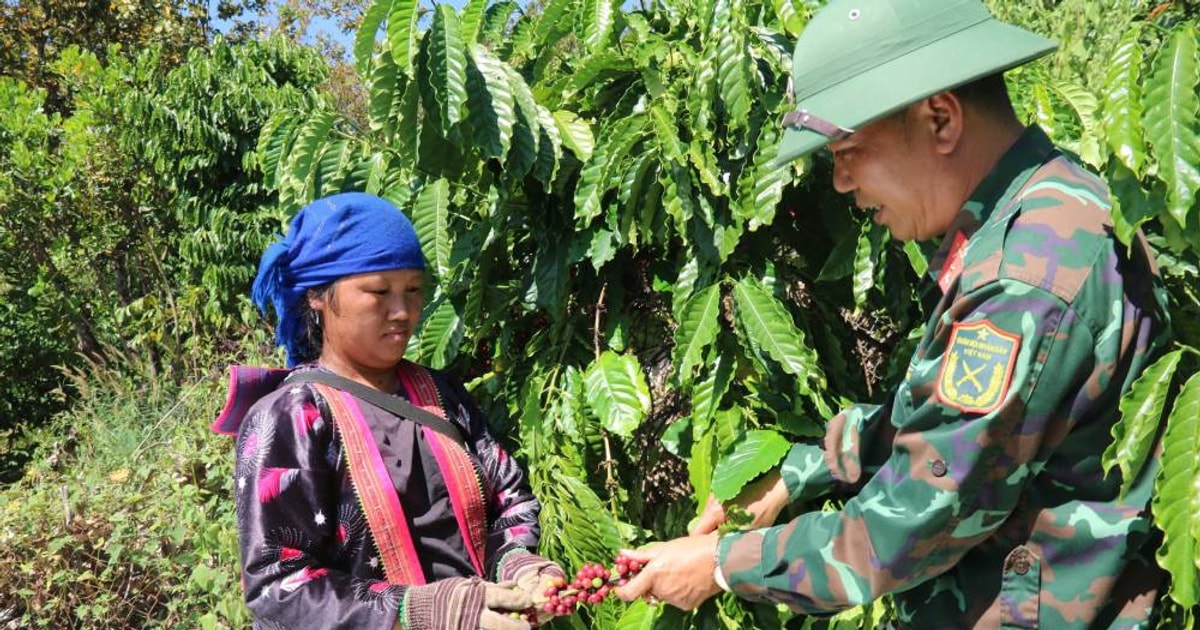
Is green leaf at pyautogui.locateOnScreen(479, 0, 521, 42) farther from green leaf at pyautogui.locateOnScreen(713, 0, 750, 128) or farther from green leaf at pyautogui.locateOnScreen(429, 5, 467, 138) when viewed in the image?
green leaf at pyautogui.locateOnScreen(713, 0, 750, 128)

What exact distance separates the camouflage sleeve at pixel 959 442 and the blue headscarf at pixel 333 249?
101 cm

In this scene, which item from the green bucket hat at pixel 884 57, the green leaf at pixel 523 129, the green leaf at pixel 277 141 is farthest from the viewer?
the green leaf at pixel 277 141

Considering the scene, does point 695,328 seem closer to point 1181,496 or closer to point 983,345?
point 983,345

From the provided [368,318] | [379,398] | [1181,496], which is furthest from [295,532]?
[1181,496]

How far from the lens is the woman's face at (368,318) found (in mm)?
2012

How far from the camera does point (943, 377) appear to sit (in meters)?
1.36

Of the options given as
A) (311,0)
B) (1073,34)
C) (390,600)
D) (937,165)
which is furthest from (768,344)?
(311,0)

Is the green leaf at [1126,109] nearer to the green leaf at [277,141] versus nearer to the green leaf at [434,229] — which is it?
the green leaf at [434,229]

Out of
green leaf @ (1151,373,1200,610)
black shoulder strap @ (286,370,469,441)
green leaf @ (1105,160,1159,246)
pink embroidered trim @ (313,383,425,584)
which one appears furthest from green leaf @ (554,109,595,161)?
green leaf @ (1151,373,1200,610)

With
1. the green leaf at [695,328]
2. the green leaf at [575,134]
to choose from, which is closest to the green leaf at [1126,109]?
the green leaf at [695,328]

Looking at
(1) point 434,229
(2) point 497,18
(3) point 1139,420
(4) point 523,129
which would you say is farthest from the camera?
(2) point 497,18

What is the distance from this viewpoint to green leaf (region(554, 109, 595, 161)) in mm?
2173

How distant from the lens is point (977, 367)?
1.32 m

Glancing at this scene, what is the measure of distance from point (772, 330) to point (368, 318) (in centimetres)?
80
